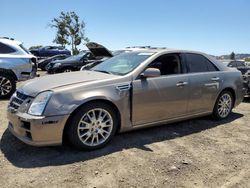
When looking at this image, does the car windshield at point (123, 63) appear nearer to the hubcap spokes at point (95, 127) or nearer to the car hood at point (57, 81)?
the car hood at point (57, 81)

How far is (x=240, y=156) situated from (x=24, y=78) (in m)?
6.46

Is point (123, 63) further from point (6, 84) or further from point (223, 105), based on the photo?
point (6, 84)

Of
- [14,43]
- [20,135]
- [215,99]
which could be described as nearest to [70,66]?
[14,43]

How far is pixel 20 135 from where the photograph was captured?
4.06 metres

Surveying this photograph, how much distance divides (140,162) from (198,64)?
260 cm

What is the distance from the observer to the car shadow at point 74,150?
12.8 ft

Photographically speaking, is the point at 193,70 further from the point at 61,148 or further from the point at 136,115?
the point at 61,148

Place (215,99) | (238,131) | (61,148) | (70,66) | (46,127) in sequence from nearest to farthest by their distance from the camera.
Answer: (46,127)
(61,148)
(238,131)
(215,99)
(70,66)

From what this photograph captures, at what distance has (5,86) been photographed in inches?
328

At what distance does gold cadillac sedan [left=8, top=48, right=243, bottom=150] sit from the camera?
155 inches

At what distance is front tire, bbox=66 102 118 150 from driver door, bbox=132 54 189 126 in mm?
448

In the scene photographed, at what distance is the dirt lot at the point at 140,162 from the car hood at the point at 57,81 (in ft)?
2.77

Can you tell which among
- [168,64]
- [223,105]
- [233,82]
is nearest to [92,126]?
[168,64]

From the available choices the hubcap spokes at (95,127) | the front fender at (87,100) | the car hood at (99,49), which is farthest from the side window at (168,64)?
the car hood at (99,49)
